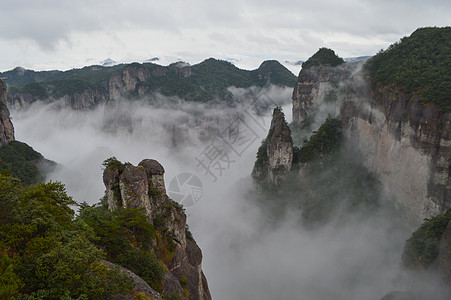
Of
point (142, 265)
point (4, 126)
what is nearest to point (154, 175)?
point (142, 265)

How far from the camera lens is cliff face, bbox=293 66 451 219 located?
27422 mm

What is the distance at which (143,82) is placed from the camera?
12400 cm

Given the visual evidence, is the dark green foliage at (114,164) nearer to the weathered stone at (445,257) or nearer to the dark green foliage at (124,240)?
the dark green foliage at (124,240)

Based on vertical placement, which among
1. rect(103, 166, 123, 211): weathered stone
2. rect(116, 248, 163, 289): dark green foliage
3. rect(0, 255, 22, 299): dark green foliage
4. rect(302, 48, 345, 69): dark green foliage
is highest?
rect(302, 48, 345, 69): dark green foliage

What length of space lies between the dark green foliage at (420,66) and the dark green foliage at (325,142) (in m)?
11.0

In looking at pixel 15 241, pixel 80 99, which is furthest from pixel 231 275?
pixel 80 99

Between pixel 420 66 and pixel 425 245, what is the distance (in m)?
21.9

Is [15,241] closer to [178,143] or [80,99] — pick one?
[178,143]

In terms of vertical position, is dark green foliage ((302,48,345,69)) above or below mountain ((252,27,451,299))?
above

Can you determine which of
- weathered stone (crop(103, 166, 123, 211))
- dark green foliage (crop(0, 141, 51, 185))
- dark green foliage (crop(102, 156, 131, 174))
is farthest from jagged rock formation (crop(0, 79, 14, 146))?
weathered stone (crop(103, 166, 123, 211))

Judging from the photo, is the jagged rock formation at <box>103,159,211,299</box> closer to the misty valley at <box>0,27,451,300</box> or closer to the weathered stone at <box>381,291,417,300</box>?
the misty valley at <box>0,27,451,300</box>

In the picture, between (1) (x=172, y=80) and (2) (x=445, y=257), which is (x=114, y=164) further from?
(1) (x=172, y=80)

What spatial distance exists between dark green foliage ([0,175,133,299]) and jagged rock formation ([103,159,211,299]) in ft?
21.6

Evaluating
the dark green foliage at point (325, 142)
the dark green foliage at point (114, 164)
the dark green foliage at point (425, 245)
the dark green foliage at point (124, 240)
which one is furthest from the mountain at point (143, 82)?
the dark green foliage at point (124, 240)
